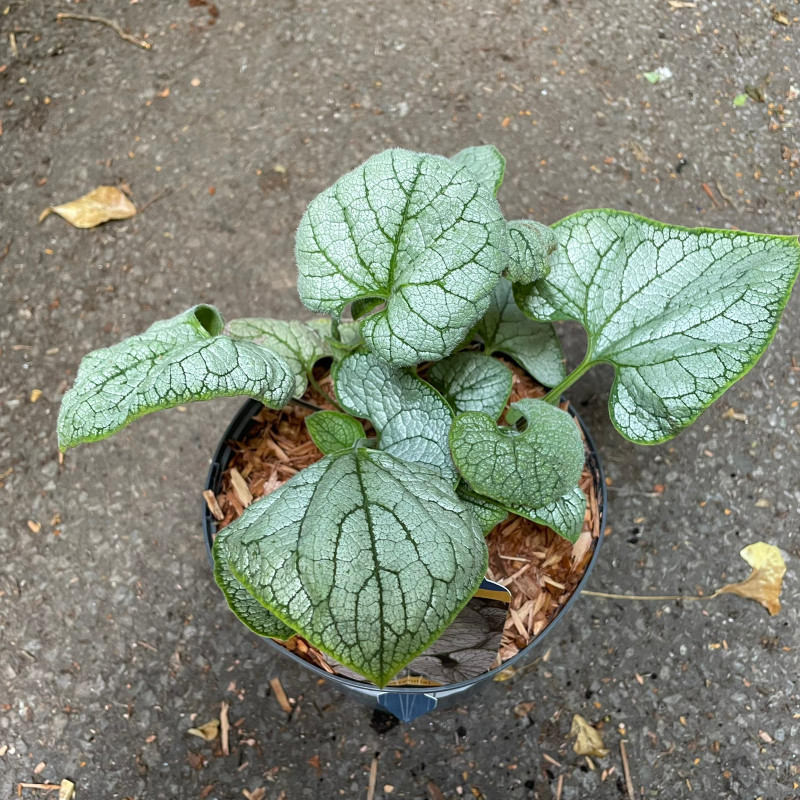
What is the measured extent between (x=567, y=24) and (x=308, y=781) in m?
2.41

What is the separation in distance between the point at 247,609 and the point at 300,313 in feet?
3.48

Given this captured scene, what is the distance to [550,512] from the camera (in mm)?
1147

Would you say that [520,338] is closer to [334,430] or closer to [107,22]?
[334,430]

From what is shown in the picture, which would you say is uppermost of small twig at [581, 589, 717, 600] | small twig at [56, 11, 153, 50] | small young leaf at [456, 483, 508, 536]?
small twig at [56, 11, 153, 50]

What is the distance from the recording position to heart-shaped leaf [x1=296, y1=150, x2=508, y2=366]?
95 centimetres

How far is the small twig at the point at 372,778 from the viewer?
1582mm

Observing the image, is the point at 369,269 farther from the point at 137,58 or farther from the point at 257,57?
the point at 137,58

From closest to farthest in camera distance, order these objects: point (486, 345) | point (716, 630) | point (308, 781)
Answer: point (486, 345) → point (308, 781) → point (716, 630)

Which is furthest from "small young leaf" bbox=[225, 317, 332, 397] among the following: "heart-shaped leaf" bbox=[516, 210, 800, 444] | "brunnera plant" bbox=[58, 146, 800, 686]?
"heart-shaped leaf" bbox=[516, 210, 800, 444]

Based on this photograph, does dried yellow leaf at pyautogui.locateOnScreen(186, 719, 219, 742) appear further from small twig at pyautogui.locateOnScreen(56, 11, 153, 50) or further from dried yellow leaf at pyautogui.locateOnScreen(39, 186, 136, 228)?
small twig at pyautogui.locateOnScreen(56, 11, 153, 50)

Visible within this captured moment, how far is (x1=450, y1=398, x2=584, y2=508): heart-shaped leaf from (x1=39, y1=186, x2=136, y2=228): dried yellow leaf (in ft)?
5.02

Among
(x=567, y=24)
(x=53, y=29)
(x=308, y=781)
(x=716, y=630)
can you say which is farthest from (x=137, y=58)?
(x=716, y=630)

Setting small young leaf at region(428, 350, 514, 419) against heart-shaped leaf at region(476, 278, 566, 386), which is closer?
small young leaf at region(428, 350, 514, 419)

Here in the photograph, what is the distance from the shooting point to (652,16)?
2.37m
